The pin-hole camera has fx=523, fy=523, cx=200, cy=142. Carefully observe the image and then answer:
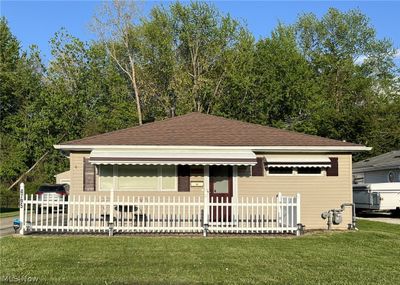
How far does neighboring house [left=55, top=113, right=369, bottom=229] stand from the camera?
1584 cm

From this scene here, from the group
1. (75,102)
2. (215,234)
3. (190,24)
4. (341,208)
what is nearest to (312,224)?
(341,208)

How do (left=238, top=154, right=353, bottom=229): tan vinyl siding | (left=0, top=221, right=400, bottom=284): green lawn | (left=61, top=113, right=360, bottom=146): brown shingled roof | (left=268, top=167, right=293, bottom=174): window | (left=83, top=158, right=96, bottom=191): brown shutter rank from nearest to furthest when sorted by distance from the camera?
(left=0, top=221, right=400, bottom=284): green lawn
(left=83, top=158, right=96, bottom=191): brown shutter
(left=238, top=154, right=353, bottom=229): tan vinyl siding
(left=61, top=113, right=360, bottom=146): brown shingled roof
(left=268, top=167, right=293, bottom=174): window

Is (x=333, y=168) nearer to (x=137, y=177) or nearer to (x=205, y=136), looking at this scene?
(x=205, y=136)

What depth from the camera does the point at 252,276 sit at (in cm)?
786

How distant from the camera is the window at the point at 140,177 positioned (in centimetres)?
1590

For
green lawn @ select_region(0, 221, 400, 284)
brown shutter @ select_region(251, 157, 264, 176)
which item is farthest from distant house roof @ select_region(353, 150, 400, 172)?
green lawn @ select_region(0, 221, 400, 284)

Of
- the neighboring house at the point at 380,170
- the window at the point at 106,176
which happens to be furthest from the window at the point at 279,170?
the neighboring house at the point at 380,170

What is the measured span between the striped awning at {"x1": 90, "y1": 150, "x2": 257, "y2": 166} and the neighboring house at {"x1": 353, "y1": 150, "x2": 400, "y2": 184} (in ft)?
39.8

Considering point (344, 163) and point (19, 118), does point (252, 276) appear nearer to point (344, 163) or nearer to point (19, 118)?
point (344, 163)

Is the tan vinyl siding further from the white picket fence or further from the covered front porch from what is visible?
the white picket fence

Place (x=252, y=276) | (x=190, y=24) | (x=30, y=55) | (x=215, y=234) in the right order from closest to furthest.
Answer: (x=252, y=276)
(x=215, y=234)
(x=190, y=24)
(x=30, y=55)

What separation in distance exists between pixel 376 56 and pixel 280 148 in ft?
121

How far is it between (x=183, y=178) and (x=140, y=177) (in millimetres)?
1317

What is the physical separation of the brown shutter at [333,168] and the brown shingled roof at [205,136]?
0.51 meters
